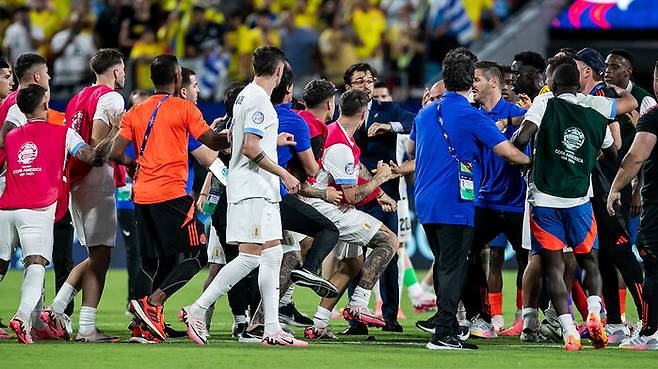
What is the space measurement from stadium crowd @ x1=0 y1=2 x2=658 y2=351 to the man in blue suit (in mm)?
25

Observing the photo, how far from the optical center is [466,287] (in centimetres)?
1159

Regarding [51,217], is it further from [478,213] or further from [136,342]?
[478,213]

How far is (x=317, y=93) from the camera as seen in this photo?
1134cm

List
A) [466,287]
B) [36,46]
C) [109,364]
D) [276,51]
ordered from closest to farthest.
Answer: [109,364], [276,51], [466,287], [36,46]

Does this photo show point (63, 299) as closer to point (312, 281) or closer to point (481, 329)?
point (312, 281)

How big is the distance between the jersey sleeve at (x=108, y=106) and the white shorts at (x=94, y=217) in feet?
2.17

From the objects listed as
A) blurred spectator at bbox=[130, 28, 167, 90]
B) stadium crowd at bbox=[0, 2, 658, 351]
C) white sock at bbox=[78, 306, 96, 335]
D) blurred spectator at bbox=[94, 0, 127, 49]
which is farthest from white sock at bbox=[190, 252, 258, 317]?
blurred spectator at bbox=[94, 0, 127, 49]

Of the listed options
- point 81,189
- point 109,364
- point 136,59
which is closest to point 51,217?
point 81,189

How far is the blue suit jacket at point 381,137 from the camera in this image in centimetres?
1248

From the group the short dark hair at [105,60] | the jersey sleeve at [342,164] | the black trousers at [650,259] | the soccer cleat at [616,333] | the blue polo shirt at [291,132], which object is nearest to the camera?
the black trousers at [650,259]

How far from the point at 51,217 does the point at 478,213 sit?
3.60 metres

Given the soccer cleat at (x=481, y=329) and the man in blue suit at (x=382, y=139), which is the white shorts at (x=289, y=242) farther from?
the soccer cleat at (x=481, y=329)

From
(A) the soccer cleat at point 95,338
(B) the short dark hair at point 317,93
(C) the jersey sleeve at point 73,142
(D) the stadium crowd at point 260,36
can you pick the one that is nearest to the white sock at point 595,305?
(B) the short dark hair at point 317,93

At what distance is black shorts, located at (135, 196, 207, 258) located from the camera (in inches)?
413
